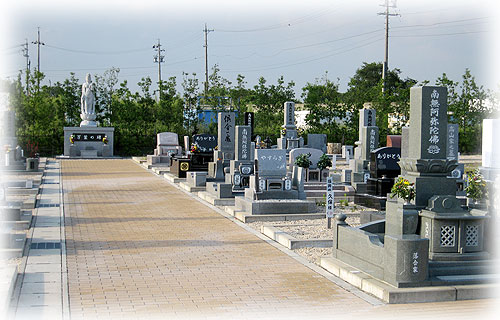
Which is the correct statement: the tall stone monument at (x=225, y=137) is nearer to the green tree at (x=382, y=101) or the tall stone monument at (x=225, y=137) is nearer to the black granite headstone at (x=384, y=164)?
the black granite headstone at (x=384, y=164)

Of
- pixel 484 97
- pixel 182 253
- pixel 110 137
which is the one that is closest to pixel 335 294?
pixel 182 253

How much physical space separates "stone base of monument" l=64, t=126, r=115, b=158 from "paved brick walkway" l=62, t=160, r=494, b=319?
79.9 feet

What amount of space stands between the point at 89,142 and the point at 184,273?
32723 millimetres

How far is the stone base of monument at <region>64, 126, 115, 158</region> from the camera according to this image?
39844mm

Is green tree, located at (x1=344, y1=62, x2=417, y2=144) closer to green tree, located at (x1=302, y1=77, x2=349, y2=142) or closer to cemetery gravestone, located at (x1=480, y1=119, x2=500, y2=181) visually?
green tree, located at (x1=302, y1=77, x2=349, y2=142)

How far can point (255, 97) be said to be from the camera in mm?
48625

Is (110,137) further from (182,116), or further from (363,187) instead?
(363,187)

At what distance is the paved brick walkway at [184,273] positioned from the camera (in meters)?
7.59

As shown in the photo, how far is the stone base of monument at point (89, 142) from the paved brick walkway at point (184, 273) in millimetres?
24346

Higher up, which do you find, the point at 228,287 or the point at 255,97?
the point at 255,97

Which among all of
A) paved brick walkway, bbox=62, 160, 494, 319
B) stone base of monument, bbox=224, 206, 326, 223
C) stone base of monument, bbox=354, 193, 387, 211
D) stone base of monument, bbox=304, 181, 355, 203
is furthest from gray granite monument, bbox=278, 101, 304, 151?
stone base of monument, bbox=224, 206, 326, 223

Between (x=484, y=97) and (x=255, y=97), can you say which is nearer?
(x=484, y=97)

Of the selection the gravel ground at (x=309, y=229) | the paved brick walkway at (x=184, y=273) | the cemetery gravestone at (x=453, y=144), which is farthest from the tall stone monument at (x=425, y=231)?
the cemetery gravestone at (x=453, y=144)

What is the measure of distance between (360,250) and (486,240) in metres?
1.86
